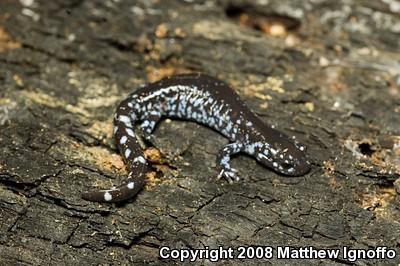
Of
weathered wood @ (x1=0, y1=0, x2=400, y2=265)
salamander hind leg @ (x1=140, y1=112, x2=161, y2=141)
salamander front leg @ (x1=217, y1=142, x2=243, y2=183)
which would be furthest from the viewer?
salamander hind leg @ (x1=140, y1=112, x2=161, y2=141)

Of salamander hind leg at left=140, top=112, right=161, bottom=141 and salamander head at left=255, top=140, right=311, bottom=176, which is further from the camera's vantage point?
salamander hind leg at left=140, top=112, right=161, bottom=141

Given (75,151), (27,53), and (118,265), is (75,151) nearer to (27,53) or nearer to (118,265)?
(118,265)

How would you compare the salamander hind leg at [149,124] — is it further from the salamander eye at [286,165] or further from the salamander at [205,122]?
the salamander eye at [286,165]

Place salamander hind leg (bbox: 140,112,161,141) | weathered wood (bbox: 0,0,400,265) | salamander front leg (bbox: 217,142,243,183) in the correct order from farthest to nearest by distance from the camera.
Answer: salamander hind leg (bbox: 140,112,161,141) → salamander front leg (bbox: 217,142,243,183) → weathered wood (bbox: 0,0,400,265)

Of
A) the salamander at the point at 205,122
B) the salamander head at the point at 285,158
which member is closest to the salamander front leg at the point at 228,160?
the salamander at the point at 205,122

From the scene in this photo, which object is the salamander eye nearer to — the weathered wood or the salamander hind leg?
the weathered wood

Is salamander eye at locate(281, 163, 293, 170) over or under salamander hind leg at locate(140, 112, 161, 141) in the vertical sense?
over

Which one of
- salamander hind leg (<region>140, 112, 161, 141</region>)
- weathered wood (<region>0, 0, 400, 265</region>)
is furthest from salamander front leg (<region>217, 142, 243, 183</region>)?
salamander hind leg (<region>140, 112, 161, 141</region>)
